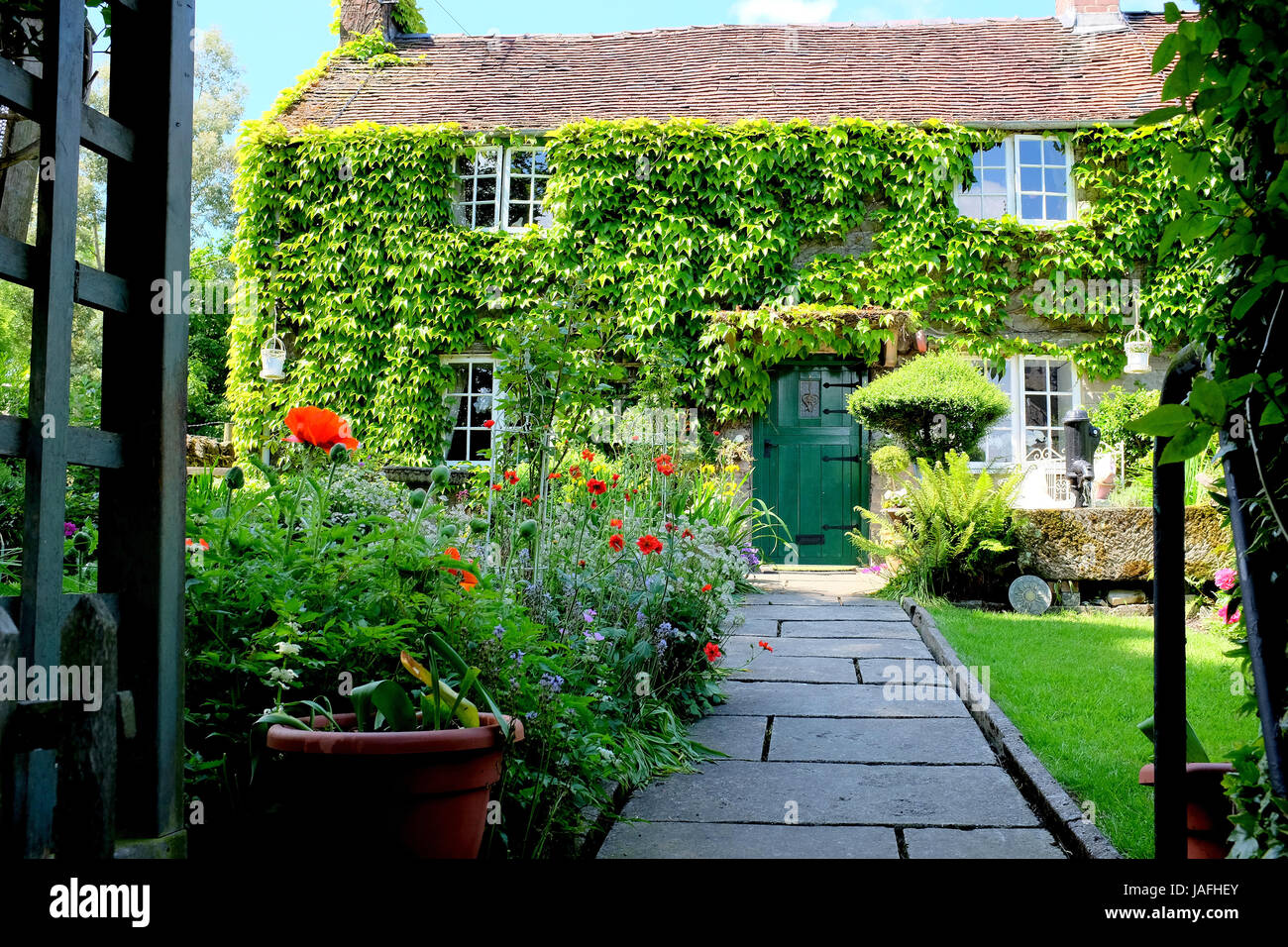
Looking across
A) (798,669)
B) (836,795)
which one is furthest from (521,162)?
(836,795)

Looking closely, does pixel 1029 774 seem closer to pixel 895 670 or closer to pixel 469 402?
pixel 895 670

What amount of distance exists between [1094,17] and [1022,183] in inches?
142

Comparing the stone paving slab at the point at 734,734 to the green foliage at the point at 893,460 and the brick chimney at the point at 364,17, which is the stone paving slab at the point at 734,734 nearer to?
the green foliage at the point at 893,460

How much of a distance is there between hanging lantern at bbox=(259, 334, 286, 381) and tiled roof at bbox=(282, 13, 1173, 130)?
2.81m

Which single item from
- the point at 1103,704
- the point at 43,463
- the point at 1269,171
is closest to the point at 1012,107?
the point at 1103,704

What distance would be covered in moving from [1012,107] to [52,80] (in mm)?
11136

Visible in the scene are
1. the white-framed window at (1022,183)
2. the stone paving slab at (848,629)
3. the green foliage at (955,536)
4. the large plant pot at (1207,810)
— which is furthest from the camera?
the white-framed window at (1022,183)

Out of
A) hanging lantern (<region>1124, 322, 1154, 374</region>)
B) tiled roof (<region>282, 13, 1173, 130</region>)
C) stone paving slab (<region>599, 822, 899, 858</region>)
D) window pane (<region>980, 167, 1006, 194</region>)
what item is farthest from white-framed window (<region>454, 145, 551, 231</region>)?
stone paving slab (<region>599, 822, 899, 858</region>)

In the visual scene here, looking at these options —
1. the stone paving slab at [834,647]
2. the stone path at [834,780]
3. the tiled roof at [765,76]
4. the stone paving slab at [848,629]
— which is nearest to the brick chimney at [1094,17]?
the tiled roof at [765,76]

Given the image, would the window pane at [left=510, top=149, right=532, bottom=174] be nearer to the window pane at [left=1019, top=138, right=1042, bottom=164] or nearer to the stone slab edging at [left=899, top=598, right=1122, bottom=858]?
the window pane at [left=1019, top=138, right=1042, bottom=164]

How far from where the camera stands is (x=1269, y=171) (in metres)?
1.35

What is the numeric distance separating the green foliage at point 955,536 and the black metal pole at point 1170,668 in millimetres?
5025

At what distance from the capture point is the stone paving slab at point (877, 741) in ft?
11.4

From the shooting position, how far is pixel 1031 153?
10.7m
